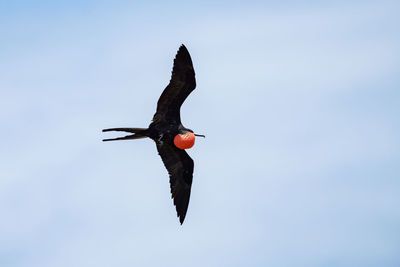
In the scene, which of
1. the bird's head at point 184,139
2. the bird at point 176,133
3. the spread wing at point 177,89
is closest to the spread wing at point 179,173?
the bird at point 176,133

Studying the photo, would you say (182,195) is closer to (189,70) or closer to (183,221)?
(183,221)

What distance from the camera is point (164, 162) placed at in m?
19.1

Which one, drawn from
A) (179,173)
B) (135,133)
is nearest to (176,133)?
(135,133)

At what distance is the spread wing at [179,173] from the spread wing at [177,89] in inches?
39.5

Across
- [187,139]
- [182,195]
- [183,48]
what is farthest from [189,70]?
[182,195]

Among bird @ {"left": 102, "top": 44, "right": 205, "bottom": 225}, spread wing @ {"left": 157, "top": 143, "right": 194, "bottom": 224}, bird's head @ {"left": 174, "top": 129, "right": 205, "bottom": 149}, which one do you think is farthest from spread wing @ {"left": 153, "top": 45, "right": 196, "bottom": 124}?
spread wing @ {"left": 157, "top": 143, "right": 194, "bottom": 224}

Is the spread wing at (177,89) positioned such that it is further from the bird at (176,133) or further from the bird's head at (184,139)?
the bird's head at (184,139)

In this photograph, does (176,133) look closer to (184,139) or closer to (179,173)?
(184,139)

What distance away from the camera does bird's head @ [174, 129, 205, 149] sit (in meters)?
18.1

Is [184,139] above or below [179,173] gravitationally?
above

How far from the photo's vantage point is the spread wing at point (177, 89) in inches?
701

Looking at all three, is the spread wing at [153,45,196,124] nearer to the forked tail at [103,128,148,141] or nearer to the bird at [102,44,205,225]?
the bird at [102,44,205,225]

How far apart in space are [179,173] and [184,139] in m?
1.43

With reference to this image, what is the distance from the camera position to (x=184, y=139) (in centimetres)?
1812
